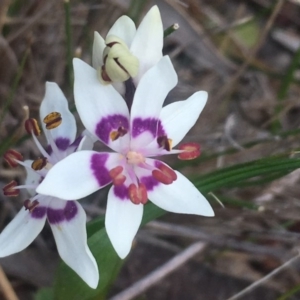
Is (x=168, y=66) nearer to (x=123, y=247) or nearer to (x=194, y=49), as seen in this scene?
(x=123, y=247)

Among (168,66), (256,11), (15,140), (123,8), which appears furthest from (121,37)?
(256,11)

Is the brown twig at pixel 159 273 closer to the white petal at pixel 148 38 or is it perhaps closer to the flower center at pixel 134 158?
the flower center at pixel 134 158

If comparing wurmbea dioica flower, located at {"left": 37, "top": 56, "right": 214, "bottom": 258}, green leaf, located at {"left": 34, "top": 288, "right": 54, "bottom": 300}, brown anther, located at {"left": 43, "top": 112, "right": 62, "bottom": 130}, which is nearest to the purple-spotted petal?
wurmbea dioica flower, located at {"left": 37, "top": 56, "right": 214, "bottom": 258}

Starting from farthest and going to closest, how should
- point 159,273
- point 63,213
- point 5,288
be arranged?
point 159,273 < point 5,288 < point 63,213

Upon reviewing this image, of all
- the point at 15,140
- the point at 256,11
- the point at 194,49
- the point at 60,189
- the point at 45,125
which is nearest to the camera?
the point at 60,189

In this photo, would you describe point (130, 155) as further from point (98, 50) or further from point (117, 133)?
point (98, 50)

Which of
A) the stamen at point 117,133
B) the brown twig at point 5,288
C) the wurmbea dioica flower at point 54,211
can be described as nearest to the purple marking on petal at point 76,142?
the wurmbea dioica flower at point 54,211

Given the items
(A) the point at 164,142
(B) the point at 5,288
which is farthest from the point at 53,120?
(B) the point at 5,288
